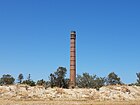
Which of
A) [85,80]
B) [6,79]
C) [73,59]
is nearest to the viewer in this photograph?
[73,59]

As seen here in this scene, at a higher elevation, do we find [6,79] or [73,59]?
[73,59]

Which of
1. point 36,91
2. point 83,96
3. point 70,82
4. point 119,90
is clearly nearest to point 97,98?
point 83,96

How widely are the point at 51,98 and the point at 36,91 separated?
4.05 meters

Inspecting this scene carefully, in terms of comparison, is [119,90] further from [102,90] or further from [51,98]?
[51,98]

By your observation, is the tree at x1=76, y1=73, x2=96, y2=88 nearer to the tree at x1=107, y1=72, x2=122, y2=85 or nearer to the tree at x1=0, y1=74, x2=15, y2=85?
the tree at x1=107, y1=72, x2=122, y2=85

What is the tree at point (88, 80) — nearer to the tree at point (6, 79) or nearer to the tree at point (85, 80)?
the tree at point (85, 80)

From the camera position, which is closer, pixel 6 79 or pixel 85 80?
pixel 6 79

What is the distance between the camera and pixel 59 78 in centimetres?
6906

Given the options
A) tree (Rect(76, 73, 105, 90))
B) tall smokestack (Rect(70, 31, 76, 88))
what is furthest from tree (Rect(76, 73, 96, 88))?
tall smokestack (Rect(70, 31, 76, 88))

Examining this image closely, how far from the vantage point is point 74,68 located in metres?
66.3

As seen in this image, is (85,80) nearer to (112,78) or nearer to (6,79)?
(112,78)

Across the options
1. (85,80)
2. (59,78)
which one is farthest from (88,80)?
(59,78)

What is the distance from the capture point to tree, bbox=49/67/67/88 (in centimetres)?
6769

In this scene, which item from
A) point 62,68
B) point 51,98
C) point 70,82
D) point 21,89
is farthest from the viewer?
point 62,68
